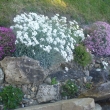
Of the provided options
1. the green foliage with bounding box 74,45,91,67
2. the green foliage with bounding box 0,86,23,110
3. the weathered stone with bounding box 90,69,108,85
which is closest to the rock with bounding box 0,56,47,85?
the green foliage with bounding box 0,86,23,110

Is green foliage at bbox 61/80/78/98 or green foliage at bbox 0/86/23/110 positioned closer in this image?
green foliage at bbox 0/86/23/110

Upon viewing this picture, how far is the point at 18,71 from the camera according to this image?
5.96 meters

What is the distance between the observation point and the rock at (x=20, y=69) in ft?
19.5

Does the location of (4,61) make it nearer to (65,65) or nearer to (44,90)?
(44,90)

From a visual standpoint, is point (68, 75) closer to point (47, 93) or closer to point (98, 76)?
point (98, 76)

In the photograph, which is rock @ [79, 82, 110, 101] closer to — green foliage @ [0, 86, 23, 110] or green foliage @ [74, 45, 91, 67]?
green foliage @ [74, 45, 91, 67]

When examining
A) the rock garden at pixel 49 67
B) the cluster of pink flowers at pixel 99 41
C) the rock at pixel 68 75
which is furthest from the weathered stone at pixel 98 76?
the cluster of pink flowers at pixel 99 41

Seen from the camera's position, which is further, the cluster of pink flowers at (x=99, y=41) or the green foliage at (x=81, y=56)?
the cluster of pink flowers at (x=99, y=41)

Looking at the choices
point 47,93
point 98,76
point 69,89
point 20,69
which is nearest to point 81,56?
point 98,76

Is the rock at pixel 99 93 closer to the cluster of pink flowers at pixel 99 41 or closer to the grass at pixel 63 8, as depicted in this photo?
the cluster of pink flowers at pixel 99 41

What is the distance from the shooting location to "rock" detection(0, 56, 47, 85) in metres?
5.95

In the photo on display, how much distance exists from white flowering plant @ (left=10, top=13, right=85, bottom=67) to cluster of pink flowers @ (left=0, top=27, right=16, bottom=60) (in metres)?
0.09

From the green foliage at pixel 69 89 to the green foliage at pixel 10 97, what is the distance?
95 cm

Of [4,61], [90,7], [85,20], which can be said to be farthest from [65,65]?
[90,7]
